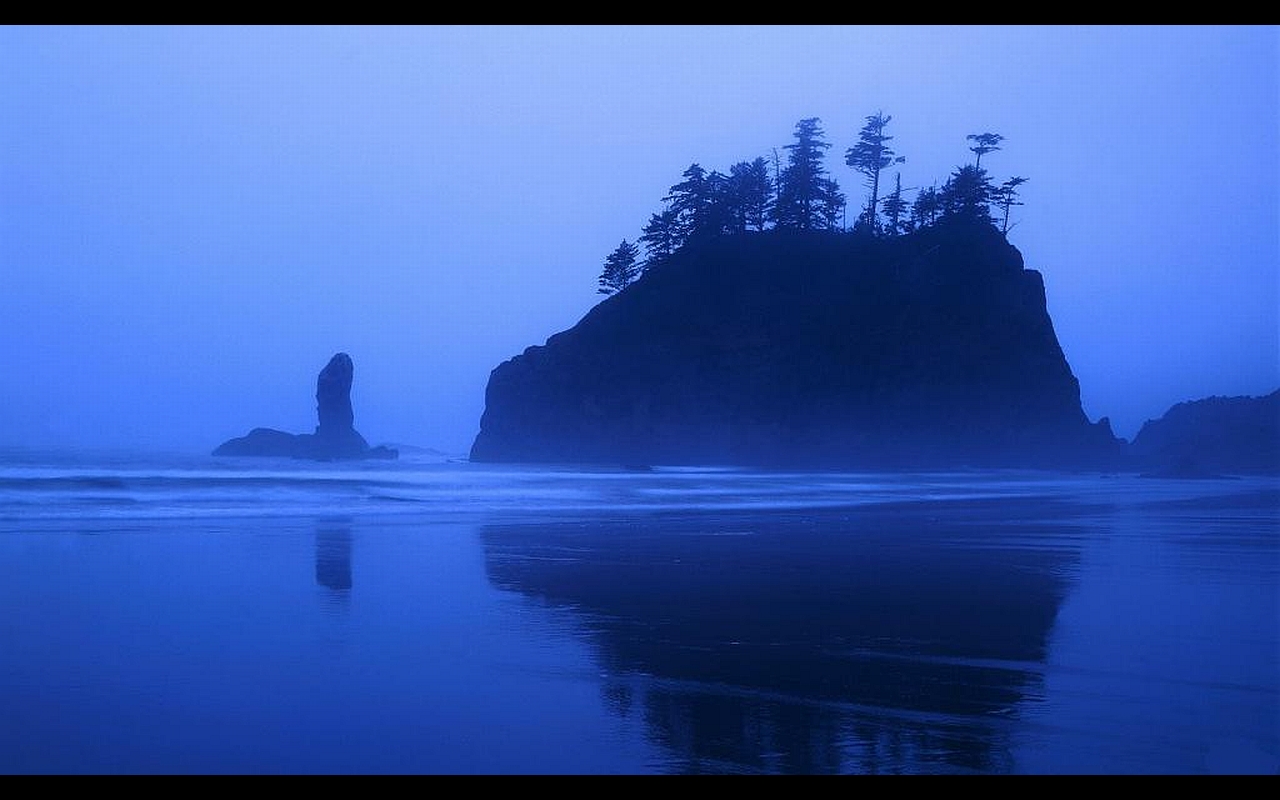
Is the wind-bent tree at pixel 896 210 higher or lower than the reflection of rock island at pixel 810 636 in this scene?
higher

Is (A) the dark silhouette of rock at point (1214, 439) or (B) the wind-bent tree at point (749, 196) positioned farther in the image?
(B) the wind-bent tree at point (749, 196)

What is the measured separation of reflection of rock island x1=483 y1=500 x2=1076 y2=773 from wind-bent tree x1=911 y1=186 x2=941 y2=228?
54644mm

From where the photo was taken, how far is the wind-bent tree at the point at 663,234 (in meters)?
63.5

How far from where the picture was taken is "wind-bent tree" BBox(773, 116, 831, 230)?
212 feet

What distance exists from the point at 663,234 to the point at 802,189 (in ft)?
31.0

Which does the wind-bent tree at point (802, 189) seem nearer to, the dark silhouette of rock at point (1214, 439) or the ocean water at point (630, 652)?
the dark silhouette of rock at point (1214, 439)

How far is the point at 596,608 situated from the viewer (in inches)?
311

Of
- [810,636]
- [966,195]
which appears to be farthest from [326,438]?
[810,636]

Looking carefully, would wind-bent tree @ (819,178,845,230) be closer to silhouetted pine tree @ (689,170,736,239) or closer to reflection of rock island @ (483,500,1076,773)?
silhouetted pine tree @ (689,170,736,239)

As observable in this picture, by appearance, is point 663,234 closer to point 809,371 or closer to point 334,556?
point 809,371

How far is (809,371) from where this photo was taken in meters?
51.9

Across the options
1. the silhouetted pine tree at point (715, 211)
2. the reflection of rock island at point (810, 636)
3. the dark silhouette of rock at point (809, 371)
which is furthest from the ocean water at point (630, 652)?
the silhouetted pine tree at point (715, 211)

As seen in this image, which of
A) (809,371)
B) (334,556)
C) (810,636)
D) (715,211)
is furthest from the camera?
(715,211)

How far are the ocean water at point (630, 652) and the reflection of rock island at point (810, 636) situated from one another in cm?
3
